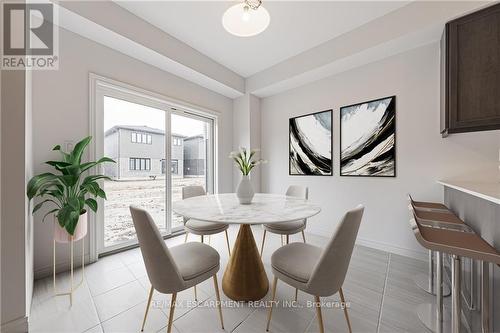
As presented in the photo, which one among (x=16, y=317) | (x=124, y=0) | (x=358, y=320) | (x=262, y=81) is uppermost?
(x=124, y=0)

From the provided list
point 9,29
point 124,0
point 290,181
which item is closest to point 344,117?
point 290,181

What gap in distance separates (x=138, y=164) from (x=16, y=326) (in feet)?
6.12

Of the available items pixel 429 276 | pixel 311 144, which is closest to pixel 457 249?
pixel 429 276

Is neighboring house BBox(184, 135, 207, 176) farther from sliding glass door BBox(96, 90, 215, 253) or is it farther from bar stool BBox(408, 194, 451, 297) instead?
bar stool BBox(408, 194, 451, 297)

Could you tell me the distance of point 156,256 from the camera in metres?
1.03

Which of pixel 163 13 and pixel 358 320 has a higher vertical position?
pixel 163 13

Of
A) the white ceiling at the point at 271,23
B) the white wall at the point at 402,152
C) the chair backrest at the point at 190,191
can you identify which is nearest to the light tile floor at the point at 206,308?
the white wall at the point at 402,152

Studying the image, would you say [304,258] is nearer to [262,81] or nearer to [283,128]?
[283,128]

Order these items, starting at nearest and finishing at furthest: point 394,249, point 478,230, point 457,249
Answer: point 457,249 → point 478,230 → point 394,249

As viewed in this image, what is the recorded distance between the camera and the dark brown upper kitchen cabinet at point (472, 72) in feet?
5.31

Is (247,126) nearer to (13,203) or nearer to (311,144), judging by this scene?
(311,144)

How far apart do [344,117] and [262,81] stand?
1.57 m

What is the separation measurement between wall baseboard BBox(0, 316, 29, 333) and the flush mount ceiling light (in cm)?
256

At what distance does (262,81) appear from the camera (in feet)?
11.2
